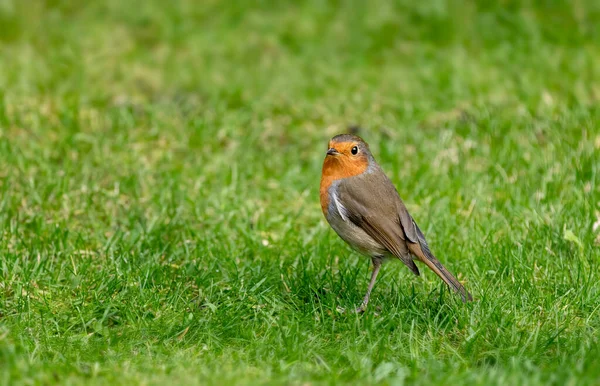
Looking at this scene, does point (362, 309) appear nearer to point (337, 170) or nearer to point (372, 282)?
point (372, 282)

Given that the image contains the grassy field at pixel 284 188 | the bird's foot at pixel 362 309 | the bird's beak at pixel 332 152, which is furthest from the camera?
the bird's beak at pixel 332 152

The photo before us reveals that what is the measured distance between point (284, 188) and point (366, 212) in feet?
5.43

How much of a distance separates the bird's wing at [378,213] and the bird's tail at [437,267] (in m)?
0.05

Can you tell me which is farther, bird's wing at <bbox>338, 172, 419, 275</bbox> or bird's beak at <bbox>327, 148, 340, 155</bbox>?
bird's beak at <bbox>327, 148, 340, 155</bbox>

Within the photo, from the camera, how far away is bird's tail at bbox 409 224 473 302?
4.86 meters

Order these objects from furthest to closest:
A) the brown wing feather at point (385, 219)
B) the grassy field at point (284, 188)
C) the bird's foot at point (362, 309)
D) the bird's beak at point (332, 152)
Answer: the bird's beak at point (332, 152) → the brown wing feather at point (385, 219) → the bird's foot at point (362, 309) → the grassy field at point (284, 188)

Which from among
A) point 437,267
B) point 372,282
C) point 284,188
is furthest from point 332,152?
point 284,188

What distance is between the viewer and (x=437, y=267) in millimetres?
4992

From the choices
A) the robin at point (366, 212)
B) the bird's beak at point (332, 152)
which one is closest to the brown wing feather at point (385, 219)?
the robin at point (366, 212)

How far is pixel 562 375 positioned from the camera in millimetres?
3938

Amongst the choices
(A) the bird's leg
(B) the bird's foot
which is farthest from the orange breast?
(B) the bird's foot

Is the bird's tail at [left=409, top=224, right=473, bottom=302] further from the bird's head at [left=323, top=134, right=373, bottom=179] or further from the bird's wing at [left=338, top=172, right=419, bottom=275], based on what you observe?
the bird's head at [left=323, top=134, right=373, bottom=179]

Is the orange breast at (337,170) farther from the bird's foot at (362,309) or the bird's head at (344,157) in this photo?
the bird's foot at (362,309)

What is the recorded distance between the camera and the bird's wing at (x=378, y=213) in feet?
16.7
